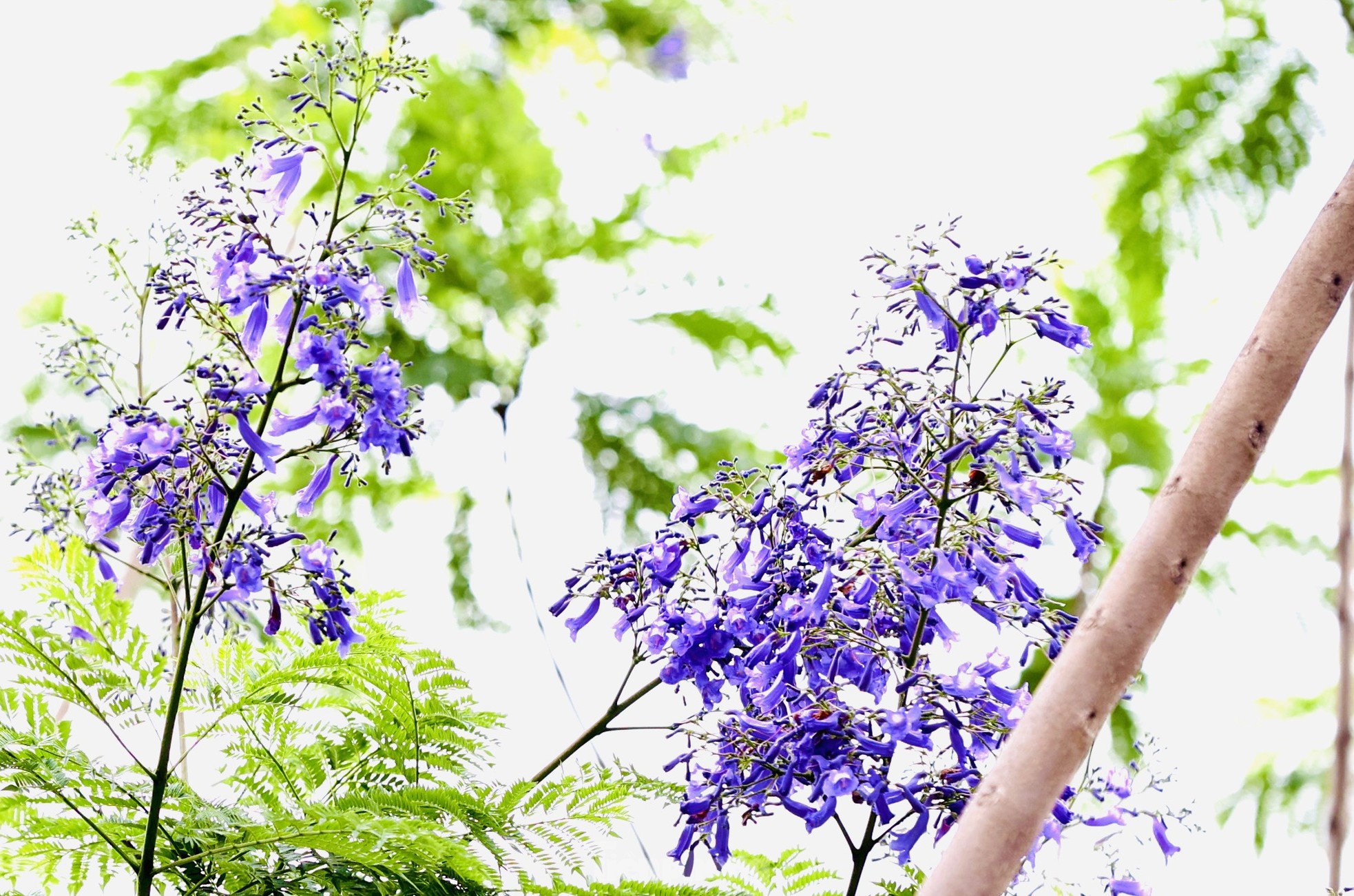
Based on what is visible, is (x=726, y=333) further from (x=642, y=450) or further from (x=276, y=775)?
(x=276, y=775)

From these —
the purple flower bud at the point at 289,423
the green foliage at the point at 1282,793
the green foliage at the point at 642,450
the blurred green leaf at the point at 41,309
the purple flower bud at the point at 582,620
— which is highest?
the blurred green leaf at the point at 41,309

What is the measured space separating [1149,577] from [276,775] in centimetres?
54

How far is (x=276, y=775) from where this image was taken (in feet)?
2.49

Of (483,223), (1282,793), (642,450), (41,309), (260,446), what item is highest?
(483,223)

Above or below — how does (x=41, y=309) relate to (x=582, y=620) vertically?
above

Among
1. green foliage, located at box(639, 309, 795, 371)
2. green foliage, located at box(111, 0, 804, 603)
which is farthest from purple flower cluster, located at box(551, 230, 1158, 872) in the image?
green foliage, located at box(639, 309, 795, 371)

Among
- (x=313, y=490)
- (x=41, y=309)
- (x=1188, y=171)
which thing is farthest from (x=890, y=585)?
(x=41, y=309)

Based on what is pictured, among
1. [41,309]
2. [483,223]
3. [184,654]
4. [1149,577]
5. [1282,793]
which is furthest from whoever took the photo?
[41,309]

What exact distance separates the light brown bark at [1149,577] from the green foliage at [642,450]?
1452mm

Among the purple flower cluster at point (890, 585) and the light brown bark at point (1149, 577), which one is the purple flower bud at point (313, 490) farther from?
the light brown bark at point (1149, 577)

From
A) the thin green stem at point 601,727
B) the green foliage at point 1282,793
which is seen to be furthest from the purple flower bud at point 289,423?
the green foliage at point 1282,793

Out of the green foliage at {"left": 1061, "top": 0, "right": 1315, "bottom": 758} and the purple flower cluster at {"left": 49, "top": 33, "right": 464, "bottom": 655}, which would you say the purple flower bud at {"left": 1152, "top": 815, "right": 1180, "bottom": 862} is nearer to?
the purple flower cluster at {"left": 49, "top": 33, "right": 464, "bottom": 655}

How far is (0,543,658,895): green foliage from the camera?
2.02 feet

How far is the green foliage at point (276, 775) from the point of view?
615 mm
